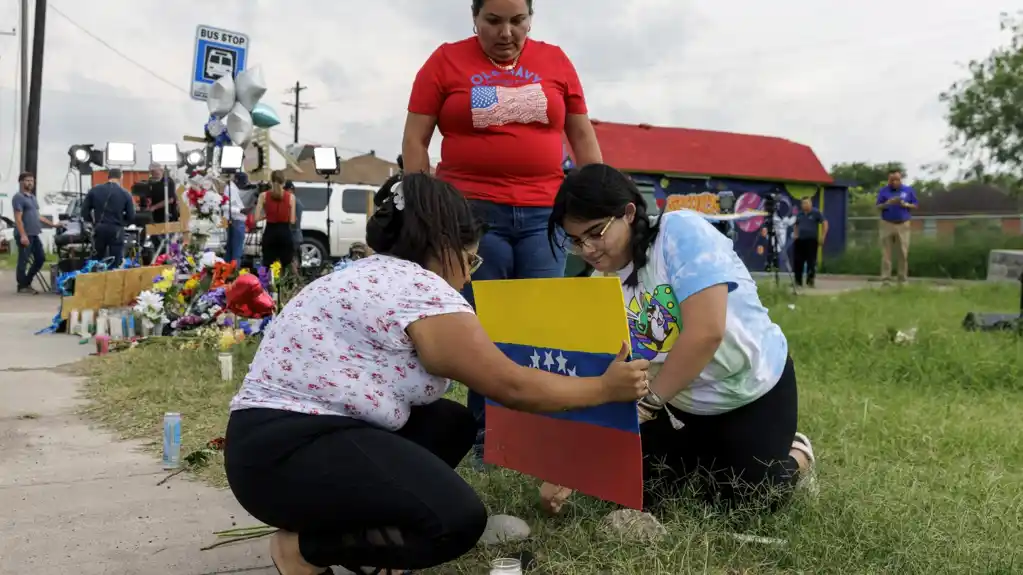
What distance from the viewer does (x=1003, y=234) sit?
20.0 meters

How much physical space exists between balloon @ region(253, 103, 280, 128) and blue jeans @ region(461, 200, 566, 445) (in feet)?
25.4

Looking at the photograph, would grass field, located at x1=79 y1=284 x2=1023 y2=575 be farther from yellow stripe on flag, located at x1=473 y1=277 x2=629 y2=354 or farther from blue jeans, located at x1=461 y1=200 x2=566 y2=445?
blue jeans, located at x1=461 y1=200 x2=566 y2=445

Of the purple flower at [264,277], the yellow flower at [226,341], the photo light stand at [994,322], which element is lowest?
the yellow flower at [226,341]

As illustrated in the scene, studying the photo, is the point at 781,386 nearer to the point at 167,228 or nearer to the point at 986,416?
the point at 986,416

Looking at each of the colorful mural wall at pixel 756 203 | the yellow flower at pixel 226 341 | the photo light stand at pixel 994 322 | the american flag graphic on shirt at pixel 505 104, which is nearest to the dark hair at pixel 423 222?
the american flag graphic on shirt at pixel 505 104

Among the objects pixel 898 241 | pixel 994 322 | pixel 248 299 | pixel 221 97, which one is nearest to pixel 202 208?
pixel 221 97

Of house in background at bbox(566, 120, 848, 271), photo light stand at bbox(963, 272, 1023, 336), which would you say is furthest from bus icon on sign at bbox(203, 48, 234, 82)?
house in background at bbox(566, 120, 848, 271)

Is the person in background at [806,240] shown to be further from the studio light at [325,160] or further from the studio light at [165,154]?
the studio light at [165,154]

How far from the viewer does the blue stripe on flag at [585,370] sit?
235 centimetres

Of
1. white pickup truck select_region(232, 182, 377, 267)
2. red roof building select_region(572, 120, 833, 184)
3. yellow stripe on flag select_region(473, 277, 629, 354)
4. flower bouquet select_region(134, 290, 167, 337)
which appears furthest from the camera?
red roof building select_region(572, 120, 833, 184)

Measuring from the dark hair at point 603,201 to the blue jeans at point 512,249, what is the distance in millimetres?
735

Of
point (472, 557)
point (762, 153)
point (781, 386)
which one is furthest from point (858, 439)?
point (762, 153)

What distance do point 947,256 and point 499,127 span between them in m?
19.7

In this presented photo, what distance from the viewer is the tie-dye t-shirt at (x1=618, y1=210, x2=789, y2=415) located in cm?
249
